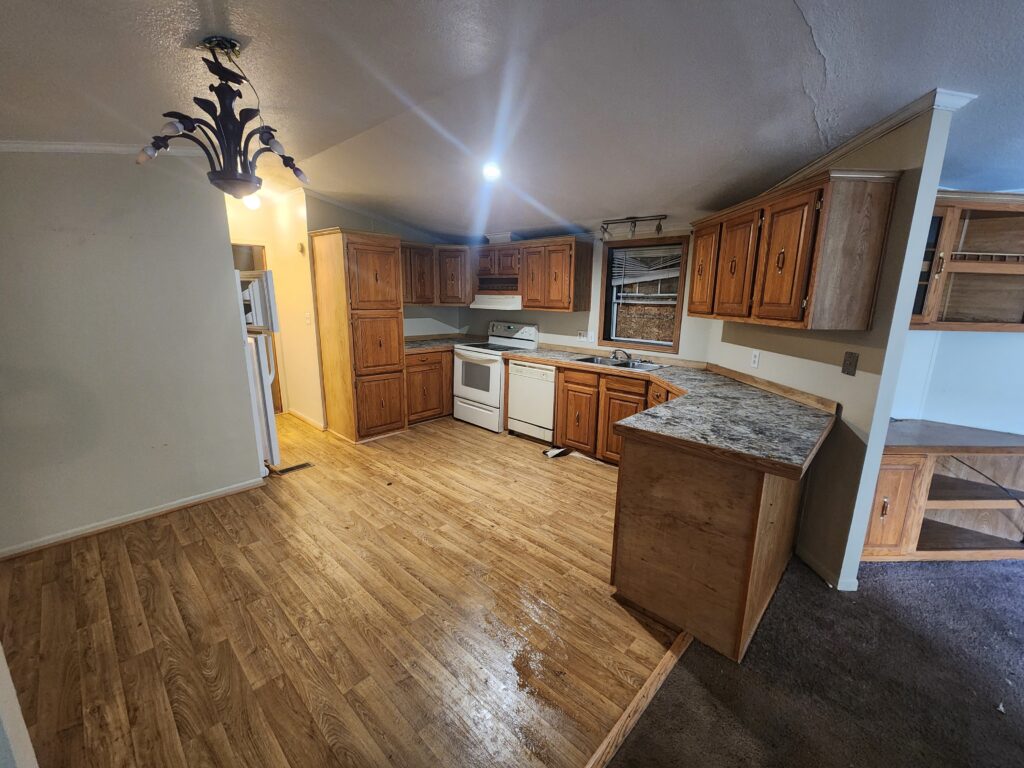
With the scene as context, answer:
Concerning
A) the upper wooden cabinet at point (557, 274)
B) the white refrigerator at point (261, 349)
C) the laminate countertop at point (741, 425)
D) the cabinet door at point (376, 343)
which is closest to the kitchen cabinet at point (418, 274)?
the cabinet door at point (376, 343)

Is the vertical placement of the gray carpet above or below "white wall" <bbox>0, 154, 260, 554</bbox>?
below

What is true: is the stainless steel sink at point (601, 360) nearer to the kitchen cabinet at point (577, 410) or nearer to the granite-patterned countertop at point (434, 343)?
the kitchen cabinet at point (577, 410)

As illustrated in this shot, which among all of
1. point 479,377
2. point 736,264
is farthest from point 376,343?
point 736,264

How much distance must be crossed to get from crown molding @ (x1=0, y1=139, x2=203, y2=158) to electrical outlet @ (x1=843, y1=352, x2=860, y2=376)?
A: 4.09 metres

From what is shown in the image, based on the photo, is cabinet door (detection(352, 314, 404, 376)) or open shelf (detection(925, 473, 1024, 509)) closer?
open shelf (detection(925, 473, 1024, 509))

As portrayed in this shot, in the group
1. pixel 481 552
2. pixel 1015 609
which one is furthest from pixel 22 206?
pixel 1015 609

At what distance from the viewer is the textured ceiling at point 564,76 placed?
4.73 feet

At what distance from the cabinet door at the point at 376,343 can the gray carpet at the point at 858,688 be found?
3451 millimetres

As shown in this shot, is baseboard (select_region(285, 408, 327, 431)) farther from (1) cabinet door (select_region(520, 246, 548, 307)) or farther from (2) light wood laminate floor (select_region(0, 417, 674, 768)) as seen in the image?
(1) cabinet door (select_region(520, 246, 548, 307))

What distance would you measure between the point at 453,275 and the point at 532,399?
1.78 metres

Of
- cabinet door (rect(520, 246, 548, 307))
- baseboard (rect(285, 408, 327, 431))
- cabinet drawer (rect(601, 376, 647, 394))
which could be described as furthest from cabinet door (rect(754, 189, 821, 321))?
baseboard (rect(285, 408, 327, 431))

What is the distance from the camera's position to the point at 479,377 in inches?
179

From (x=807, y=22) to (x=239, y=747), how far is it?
10.4ft

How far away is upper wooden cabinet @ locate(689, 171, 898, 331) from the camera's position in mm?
1858
